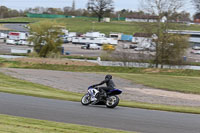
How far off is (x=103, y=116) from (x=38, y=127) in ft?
12.7

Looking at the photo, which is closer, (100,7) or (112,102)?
(112,102)

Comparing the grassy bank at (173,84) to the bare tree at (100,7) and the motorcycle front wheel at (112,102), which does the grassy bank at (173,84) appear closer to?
the motorcycle front wheel at (112,102)

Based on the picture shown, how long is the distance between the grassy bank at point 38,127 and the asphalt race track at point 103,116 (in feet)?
2.92

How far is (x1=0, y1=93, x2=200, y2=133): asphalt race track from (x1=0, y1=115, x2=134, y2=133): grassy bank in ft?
2.92

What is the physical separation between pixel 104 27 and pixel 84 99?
450ft

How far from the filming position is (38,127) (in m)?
11.9

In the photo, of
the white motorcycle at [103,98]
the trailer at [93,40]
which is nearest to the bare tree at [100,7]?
the trailer at [93,40]

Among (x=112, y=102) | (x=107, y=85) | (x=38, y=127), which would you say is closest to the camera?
(x=38, y=127)

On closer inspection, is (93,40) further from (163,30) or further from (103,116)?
(103,116)

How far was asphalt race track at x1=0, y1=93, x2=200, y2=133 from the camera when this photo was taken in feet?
43.2

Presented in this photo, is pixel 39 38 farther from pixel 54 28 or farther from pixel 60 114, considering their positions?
pixel 60 114

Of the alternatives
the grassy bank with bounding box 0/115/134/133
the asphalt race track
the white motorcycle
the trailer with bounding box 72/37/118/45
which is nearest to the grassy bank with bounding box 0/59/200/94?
the white motorcycle

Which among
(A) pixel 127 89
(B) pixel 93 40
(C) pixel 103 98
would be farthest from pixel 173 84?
(B) pixel 93 40

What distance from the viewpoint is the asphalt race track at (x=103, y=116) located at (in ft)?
43.2
